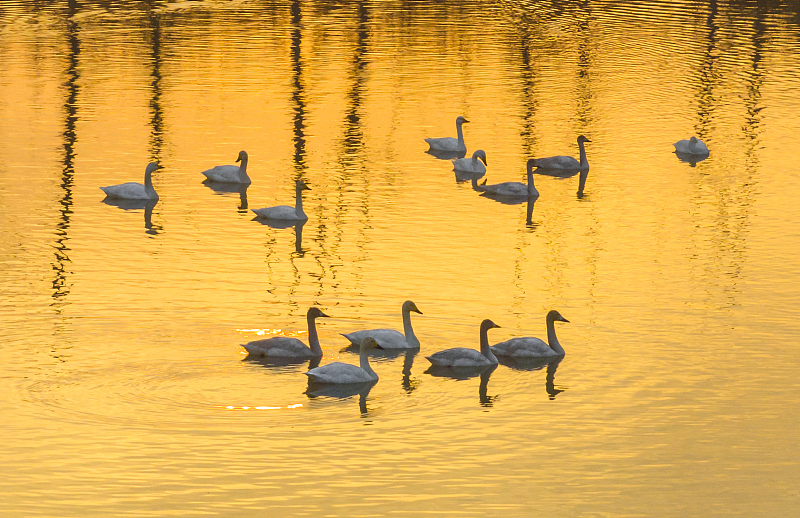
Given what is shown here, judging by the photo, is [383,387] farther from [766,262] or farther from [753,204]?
[753,204]

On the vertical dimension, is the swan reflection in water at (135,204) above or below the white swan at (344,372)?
below

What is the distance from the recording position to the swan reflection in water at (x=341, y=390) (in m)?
19.2

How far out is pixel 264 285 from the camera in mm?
23953

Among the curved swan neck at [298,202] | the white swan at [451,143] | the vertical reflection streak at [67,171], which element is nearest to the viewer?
the vertical reflection streak at [67,171]

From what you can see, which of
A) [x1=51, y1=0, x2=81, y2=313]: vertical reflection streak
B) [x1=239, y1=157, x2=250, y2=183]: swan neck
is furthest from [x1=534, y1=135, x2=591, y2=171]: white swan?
[x1=51, y1=0, x2=81, y2=313]: vertical reflection streak

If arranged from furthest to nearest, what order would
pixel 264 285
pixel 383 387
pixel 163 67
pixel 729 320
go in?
pixel 163 67
pixel 264 285
pixel 729 320
pixel 383 387

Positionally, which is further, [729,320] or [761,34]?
[761,34]

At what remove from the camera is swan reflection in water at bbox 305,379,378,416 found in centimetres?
1917

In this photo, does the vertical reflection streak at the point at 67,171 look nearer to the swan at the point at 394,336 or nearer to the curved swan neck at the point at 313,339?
the curved swan neck at the point at 313,339

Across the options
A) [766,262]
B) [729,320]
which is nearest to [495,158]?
[766,262]

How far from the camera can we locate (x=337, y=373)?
764 inches

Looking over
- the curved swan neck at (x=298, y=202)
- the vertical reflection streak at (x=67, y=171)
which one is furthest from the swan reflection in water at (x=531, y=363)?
the curved swan neck at (x=298, y=202)

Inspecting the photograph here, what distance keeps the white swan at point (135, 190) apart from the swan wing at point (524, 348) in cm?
1242

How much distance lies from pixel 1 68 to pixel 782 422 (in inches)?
1351
